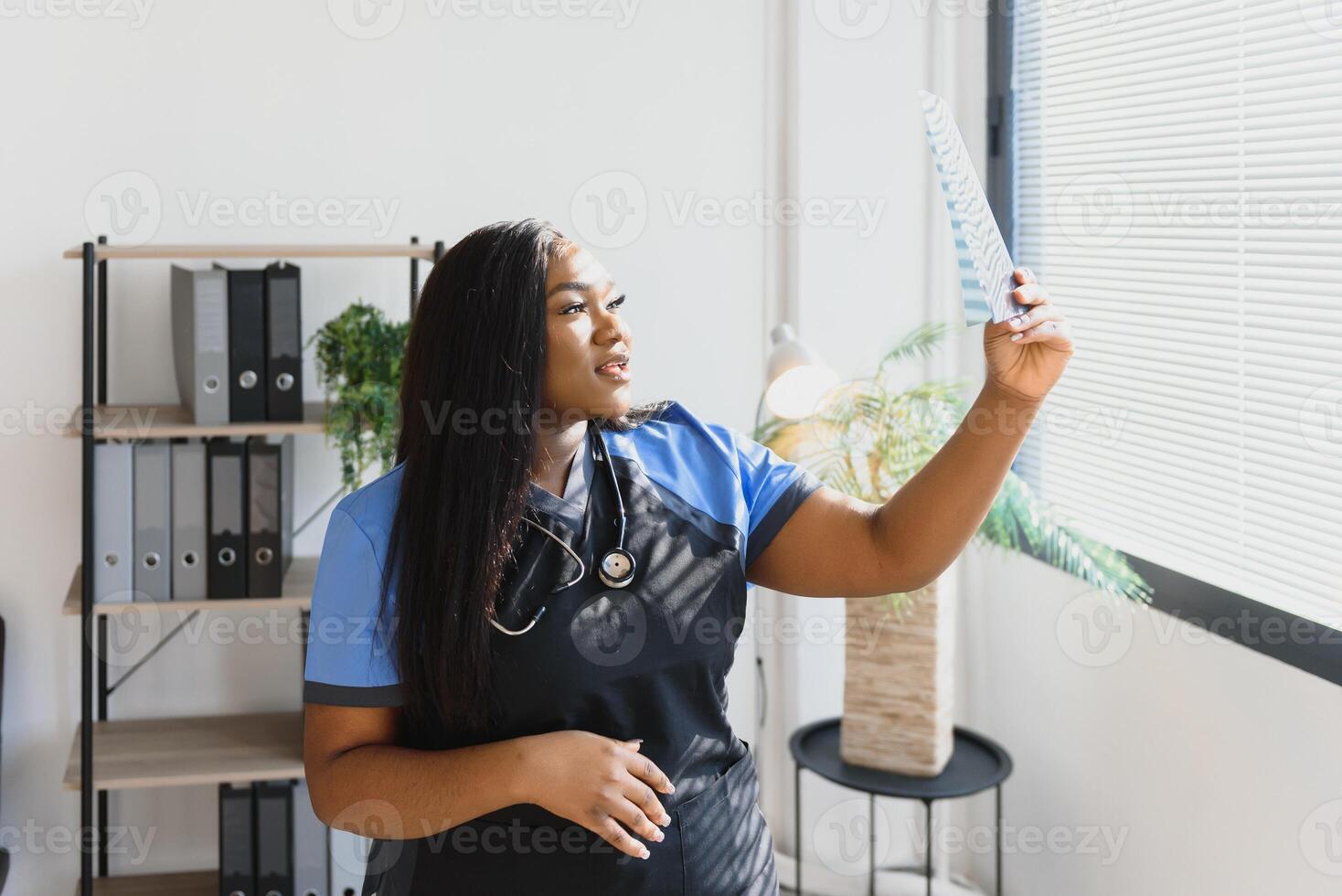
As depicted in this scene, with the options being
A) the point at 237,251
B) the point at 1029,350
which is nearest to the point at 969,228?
the point at 1029,350

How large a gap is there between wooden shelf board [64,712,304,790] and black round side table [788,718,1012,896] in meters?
1.08

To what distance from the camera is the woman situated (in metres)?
1.31

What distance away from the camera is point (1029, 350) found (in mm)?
1231

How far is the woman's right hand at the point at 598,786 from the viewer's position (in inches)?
50.1

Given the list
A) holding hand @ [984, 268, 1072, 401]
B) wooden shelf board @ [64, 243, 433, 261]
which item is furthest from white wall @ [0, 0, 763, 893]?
holding hand @ [984, 268, 1072, 401]

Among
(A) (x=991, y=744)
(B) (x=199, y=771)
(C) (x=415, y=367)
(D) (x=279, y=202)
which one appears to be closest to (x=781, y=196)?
(D) (x=279, y=202)

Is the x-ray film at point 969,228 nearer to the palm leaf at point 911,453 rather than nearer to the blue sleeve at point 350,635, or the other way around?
the blue sleeve at point 350,635

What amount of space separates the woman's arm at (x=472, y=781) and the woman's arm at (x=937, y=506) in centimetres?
33

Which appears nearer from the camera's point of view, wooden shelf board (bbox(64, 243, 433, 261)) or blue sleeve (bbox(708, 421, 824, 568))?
blue sleeve (bbox(708, 421, 824, 568))

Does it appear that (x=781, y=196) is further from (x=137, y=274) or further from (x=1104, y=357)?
(x=137, y=274)

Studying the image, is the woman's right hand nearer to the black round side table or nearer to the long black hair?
the long black hair

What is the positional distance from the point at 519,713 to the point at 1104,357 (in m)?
1.58

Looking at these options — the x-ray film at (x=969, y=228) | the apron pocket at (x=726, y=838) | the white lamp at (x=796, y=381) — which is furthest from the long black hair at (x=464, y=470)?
the white lamp at (x=796, y=381)

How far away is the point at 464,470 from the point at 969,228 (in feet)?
2.11
